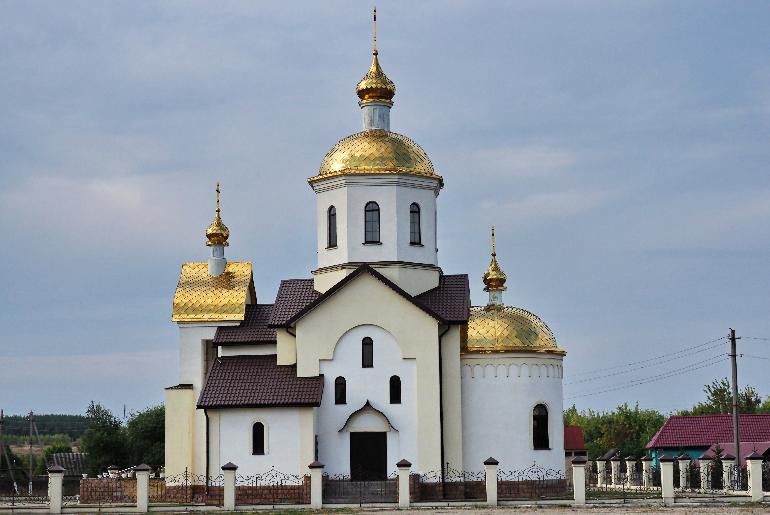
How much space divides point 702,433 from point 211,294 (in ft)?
81.0

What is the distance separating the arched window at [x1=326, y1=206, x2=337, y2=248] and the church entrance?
526 centimetres

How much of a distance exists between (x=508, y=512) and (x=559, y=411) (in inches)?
262

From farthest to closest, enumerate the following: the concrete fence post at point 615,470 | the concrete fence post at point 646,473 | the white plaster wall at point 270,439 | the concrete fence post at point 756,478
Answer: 1. the concrete fence post at point 615,470
2. the concrete fence post at point 646,473
3. the white plaster wall at point 270,439
4. the concrete fence post at point 756,478

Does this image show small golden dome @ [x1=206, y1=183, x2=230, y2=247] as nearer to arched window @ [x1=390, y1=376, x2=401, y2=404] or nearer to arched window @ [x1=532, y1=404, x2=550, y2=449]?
arched window @ [x1=390, y1=376, x2=401, y2=404]

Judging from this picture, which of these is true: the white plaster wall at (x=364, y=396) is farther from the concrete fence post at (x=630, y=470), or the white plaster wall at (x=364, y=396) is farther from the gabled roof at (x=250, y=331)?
the concrete fence post at (x=630, y=470)

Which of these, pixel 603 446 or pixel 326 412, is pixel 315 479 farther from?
pixel 603 446

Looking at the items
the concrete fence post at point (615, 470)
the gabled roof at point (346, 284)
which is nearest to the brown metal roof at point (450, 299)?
the gabled roof at point (346, 284)

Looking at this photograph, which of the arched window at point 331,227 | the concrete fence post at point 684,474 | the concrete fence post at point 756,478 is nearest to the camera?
the concrete fence post at point 756,478

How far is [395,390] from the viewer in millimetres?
31312

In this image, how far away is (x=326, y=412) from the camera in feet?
103

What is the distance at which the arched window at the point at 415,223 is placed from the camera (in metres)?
33.3

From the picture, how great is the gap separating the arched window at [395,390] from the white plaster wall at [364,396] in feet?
0.28

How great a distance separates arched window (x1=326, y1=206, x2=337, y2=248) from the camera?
1314 inches

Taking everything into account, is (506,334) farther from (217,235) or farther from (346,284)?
(217,235)
